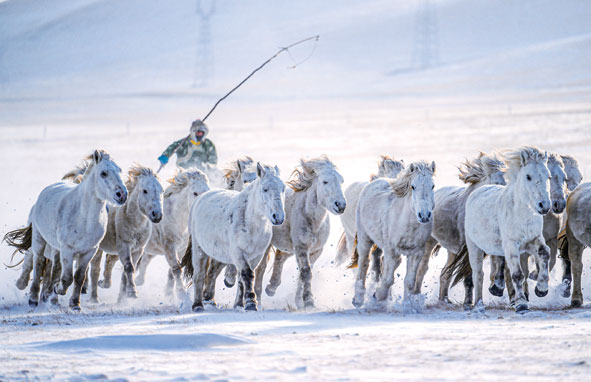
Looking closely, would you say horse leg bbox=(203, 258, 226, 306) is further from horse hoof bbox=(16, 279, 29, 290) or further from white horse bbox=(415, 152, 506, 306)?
horse hoof bbox=(16, 279, 29, 290)

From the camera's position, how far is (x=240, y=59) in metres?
84.2

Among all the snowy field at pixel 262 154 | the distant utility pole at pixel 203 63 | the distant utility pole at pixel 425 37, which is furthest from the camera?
the distant utility pole at pixel 203 63

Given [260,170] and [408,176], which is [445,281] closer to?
[408,176]

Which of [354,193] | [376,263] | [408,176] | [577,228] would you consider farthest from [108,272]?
[577,228]

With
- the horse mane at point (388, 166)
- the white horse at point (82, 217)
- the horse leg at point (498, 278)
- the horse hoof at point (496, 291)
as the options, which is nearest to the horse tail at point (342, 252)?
the horse mane at point (388, 166)

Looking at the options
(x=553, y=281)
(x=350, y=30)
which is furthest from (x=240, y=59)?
(x=553, y=281)

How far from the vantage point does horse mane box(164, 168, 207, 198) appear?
12180 mm

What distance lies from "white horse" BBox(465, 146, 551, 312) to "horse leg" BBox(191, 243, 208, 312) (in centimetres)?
320

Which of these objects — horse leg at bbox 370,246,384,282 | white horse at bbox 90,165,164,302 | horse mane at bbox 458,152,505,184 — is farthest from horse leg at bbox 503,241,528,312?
white horse at bbox 90,165,164,302

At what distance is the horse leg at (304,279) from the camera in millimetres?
10258

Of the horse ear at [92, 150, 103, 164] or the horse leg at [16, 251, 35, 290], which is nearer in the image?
the horse ear at [92, 150, 103, 164]

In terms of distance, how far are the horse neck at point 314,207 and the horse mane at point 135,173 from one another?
2048 mm

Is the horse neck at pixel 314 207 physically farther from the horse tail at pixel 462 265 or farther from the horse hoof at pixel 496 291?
the horse hoof at pixel 496 291

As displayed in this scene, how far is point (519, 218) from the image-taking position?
9.04 meters
